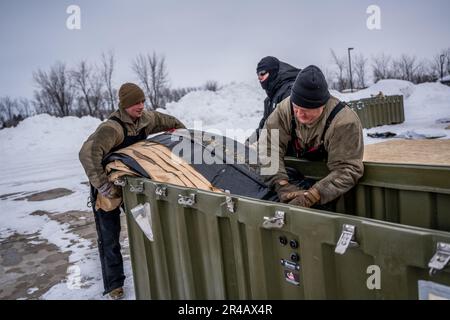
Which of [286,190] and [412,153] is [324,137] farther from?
[412,153]

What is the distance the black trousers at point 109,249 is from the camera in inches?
139

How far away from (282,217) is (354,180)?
1.14 metres

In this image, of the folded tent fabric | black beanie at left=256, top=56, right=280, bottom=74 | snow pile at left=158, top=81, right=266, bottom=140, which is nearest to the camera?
the folded tent fabric

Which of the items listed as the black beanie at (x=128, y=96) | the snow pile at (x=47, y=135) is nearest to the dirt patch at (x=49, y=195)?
the black beanie at (x=128, y=96)

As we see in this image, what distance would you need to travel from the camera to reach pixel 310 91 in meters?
2.55

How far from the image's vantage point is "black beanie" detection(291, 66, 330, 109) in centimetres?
255

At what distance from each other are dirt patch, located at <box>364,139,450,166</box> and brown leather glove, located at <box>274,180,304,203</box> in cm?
479

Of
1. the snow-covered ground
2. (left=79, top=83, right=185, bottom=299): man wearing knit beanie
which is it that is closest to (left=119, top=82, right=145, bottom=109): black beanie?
(left=79, top=83, right=185, bottom=299): man wearing knit beanie

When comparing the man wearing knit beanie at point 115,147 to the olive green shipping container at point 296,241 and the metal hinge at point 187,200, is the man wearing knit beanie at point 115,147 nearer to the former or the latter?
the olive green shipping container at point 296,241

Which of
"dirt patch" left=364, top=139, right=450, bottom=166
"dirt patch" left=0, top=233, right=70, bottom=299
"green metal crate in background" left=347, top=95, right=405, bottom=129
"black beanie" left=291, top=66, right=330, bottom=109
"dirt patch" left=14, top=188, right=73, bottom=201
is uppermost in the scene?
"black beanie" left=291, top=66, right=330, bottom=109

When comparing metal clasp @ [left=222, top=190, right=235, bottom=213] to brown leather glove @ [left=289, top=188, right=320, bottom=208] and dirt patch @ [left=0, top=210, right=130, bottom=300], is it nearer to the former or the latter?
brown leather glove @ [left=289, top=188, right=320, bottom=208]

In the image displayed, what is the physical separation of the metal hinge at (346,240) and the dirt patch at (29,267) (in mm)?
3226
